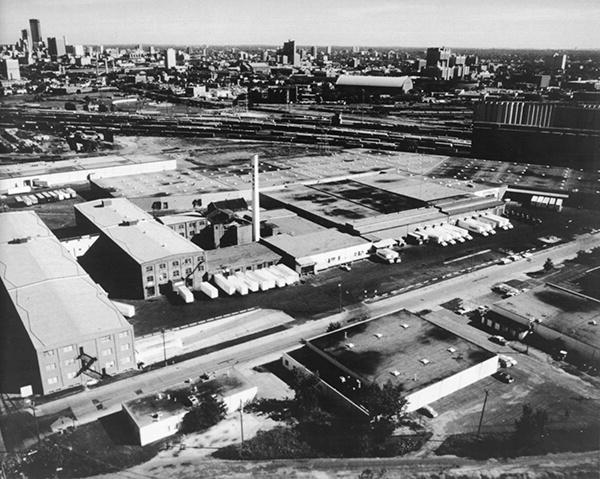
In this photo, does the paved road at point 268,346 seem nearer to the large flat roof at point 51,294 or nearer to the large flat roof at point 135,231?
the large flat roof at point 51,294

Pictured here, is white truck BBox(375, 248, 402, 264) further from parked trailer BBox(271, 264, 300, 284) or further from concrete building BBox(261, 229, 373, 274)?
parked trailer BBox(271, 264, 300, 284)

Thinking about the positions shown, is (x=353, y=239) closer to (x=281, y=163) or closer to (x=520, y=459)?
(x=520, y=459)

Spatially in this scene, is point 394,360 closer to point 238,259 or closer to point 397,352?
point 397,352

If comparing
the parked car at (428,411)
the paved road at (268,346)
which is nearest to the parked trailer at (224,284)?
the paved road at (268,346)

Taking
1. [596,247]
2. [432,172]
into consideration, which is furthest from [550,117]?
[596,247]

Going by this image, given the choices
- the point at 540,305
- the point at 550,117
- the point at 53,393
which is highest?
the point at 550,117

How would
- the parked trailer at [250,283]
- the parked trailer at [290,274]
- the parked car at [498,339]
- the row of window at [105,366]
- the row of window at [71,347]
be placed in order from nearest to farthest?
the row of window at [71,347]
the row of window at [105,366]
the parked car at [498,339]
the parked trailer at [250,283]
the parked trailer at [290,274]
